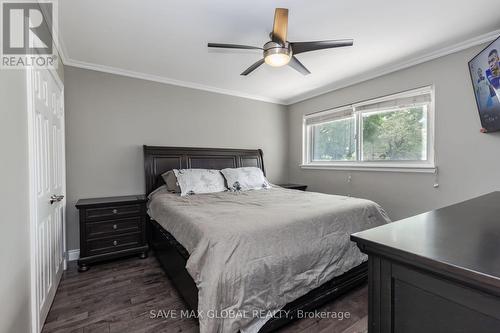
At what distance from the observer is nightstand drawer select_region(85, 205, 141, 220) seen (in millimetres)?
2711

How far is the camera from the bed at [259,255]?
4.73 feet

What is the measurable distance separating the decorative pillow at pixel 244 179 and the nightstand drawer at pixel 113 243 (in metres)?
1.43

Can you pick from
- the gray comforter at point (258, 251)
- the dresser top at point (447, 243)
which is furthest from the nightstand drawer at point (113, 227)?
the dresser top at point (447, 243)

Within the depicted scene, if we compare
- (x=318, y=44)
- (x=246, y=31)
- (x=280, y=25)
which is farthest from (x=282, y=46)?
(x=246, y=31)

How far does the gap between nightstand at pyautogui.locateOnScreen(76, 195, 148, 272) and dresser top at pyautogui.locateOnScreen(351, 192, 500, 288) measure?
284 cm

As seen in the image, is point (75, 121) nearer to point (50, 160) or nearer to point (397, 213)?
point (50, 160)

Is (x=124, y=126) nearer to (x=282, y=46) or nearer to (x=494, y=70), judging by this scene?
(x=282, y=46)

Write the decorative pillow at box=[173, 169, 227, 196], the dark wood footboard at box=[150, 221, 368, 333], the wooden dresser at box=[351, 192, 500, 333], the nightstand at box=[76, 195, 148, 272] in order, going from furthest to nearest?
1. the decorative pillow at box=[173, 169, 227, 196]
2. the nightstand at box=[76, 195, 148, 272]
3. the dark wood footboard at box=[150, 221, 368, 333]
4. the wooden dresser at box=[351, 192, 500, 333]

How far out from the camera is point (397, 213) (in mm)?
3164


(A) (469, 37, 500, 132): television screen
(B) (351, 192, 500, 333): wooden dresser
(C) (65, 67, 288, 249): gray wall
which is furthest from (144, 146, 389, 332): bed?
(A) (469, 37, 500, 132): television screen

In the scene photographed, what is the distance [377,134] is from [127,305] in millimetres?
3768

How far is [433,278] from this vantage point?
66 cm

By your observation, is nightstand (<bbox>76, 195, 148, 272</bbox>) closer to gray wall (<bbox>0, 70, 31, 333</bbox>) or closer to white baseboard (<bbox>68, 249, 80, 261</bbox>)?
white baseboard (<bbox>68, 249, 80, 261</bbox>)

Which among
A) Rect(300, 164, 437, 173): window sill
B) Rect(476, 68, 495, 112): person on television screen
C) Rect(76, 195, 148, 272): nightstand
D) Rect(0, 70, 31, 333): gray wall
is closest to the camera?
Rect(0, 70, 31, 333): gray wall
